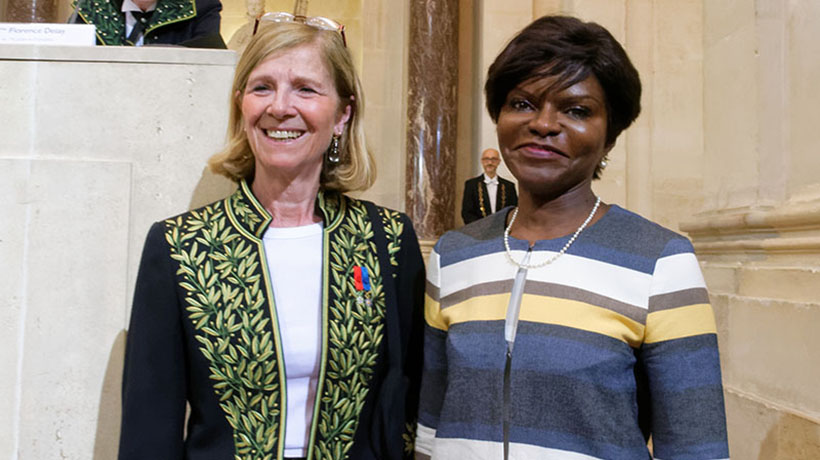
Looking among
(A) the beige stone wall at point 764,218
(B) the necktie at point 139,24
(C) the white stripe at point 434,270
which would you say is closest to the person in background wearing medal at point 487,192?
(A) the beige stone wall at point 764,218

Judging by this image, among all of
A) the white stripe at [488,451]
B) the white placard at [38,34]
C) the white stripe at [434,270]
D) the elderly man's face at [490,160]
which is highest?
the elderly man's face at [490,160]

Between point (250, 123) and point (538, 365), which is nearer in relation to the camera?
point (538, 365)

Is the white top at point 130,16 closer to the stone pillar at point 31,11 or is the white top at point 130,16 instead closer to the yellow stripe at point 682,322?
the yellow stripe at point 682,322

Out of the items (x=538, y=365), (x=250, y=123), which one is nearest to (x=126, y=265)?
(x=250, y=123)

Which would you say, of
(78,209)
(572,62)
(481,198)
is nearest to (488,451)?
(572,62)

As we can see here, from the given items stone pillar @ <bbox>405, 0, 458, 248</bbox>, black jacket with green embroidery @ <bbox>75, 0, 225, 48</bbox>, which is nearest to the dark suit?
stone pillar @ <bbox>405, 0, 458, 248</bbox>

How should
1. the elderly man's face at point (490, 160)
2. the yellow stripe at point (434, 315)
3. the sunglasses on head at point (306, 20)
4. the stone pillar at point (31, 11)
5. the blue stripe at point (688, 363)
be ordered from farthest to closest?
the elderly man's face at point (490, 160)
the stone pillar at point (31, 11)
the sunglasses on head at point (306, 20)
the yellow stripe at point (434, 315)
the blue stripe at point (688, 363)

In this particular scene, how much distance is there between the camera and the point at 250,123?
1.75m

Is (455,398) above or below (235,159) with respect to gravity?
below

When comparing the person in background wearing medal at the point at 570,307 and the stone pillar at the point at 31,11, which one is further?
the stone pillar at the point at 31,11

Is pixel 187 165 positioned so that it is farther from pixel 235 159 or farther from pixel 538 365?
pixel 538 365

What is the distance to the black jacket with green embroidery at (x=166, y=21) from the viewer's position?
7.54 ft

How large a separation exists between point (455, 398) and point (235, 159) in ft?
2.89

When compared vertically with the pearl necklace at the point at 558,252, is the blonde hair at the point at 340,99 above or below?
above
